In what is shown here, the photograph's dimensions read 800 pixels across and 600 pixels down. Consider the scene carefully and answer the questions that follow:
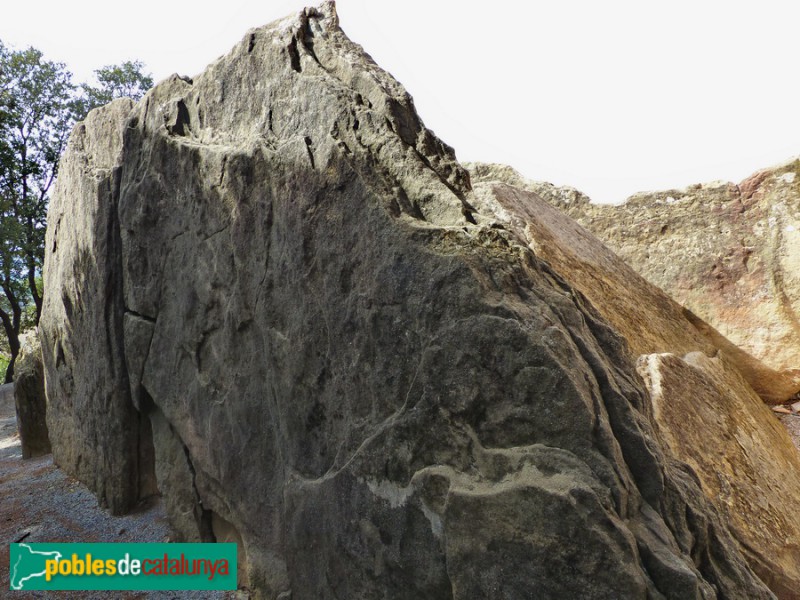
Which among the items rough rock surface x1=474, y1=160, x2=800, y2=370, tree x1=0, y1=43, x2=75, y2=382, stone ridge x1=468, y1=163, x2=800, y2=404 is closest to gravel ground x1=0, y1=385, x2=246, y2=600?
stone ridge x1=468, y1=163, x2=800, y2=404

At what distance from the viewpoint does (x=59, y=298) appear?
565cm

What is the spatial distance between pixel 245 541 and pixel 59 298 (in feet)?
12.2

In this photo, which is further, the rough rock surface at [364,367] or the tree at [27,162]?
the tree at [27,162]

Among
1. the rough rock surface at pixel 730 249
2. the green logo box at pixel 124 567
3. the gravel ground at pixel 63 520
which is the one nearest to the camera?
the green logo box at pixel 124 567

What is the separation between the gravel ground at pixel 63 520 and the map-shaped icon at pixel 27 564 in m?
0.07

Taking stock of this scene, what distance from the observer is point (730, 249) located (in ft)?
14.8

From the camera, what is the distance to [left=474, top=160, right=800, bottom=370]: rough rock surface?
429 cm

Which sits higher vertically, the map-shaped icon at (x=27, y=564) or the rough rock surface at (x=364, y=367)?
the rough rock surface at (x=364, y=367)

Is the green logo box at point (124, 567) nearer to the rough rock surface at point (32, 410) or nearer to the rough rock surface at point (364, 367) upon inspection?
the rough rock surface at point (364, 367)

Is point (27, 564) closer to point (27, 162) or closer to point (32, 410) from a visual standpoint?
point (32, 410)

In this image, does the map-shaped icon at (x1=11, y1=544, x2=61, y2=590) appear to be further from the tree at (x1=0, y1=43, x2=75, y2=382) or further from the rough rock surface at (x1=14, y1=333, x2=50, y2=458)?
the tree at (x1=0, y1=43, x2=75, y2=382)

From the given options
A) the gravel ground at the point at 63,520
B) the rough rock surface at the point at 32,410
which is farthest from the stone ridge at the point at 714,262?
the rough rock surface at the point at 32,410

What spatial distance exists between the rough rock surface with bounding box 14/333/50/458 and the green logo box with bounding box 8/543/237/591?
3.25 meters

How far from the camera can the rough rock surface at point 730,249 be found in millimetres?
4293
